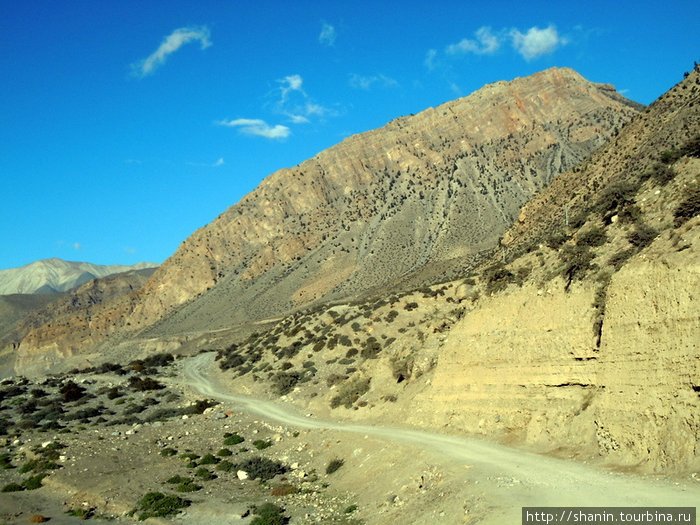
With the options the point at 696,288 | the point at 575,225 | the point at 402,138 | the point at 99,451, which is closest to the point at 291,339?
the point at 99,451

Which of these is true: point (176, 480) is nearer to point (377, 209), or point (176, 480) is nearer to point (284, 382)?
point (284, 382)

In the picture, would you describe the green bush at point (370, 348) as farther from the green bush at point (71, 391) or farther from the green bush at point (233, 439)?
the green bush at point (71, 391)

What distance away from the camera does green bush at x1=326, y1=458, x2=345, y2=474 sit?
22.8 metres

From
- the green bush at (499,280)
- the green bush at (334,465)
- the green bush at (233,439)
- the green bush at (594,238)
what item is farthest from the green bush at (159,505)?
the green bush at (594,238)

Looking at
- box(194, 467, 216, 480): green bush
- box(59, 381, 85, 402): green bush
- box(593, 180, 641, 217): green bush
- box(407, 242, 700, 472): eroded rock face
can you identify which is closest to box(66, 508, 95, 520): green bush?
box(194, 467, 216, 480): green bush

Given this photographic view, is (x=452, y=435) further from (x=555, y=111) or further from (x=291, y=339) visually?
(x=555, y=111)

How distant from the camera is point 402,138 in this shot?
146375 millimetres

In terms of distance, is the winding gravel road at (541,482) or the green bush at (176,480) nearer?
the winding gravel road at (541,482)

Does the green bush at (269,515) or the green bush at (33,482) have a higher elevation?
the green bush at (269,515)

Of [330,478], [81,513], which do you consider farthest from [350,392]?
[81,513]

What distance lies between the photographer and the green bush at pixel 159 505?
69.6 ft

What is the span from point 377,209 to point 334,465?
109m

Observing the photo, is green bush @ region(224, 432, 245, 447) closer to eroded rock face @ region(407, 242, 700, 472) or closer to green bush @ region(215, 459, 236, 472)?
green bush @ region(215, 459, 236, 472)

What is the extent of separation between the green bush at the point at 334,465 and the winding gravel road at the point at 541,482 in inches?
86.6
